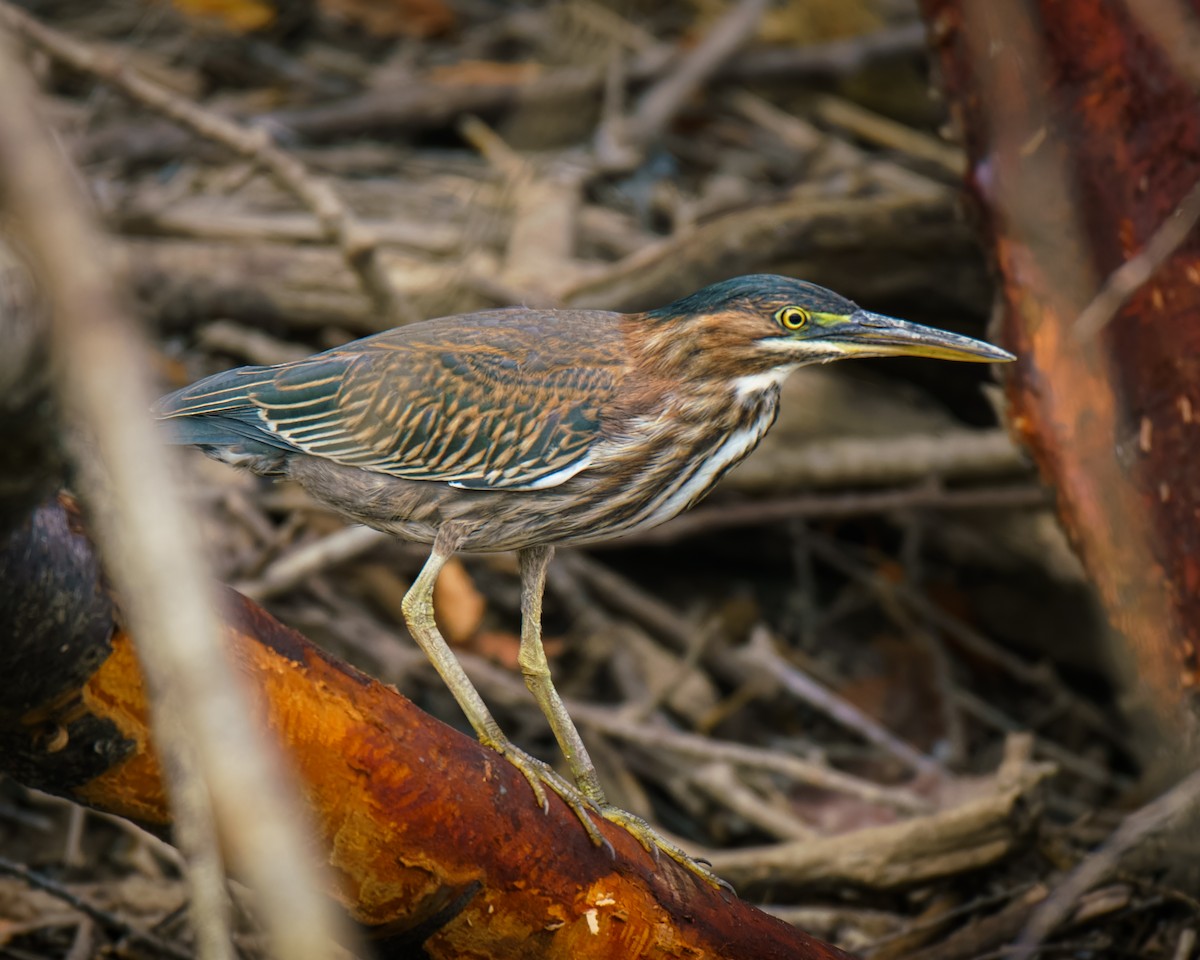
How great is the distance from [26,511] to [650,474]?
1.74m

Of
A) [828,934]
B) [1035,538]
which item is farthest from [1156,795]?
[1035,538]

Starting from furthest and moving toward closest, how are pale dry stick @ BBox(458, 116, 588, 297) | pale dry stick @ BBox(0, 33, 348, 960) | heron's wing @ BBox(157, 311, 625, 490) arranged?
pale dry stick @ BBox(458, 116, 588, 297) < heron's wing @ BBox(157, 311, 625, 490) < pale dry stick @ BBox(0, 33, 348, 960)

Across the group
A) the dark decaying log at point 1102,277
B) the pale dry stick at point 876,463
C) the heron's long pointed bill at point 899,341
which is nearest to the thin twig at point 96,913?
the heron's long pointed bill at point 899,341

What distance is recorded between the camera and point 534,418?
3.32 meters

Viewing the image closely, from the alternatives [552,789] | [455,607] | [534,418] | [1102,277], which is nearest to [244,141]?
[455,607]

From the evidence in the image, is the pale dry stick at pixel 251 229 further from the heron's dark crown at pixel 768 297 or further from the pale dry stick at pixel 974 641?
the heron's dark crown at pixel 768 297

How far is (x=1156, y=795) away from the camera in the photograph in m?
4.03

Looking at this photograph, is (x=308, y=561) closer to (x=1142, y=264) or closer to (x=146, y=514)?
(x=1142, y=264)

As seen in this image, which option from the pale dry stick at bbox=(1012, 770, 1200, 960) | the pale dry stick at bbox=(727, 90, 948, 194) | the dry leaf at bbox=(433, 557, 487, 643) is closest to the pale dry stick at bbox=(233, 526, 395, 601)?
the dry leaf at bbox=(433, 557, 487, 643)

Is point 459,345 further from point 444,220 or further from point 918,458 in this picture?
point 444,220

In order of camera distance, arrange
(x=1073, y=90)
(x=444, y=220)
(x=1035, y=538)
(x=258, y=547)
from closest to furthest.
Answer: (x=1073, y=90)
(x=258, y=547)
(x=1035, y=538)
(x=444, y=220)

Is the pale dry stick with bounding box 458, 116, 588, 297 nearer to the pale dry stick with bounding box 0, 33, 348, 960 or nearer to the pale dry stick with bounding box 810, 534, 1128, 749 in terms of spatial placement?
the pale dry stick with bounding box 810, 534, 1128, 749

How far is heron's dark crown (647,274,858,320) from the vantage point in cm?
322

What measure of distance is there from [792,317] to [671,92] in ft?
13.0
